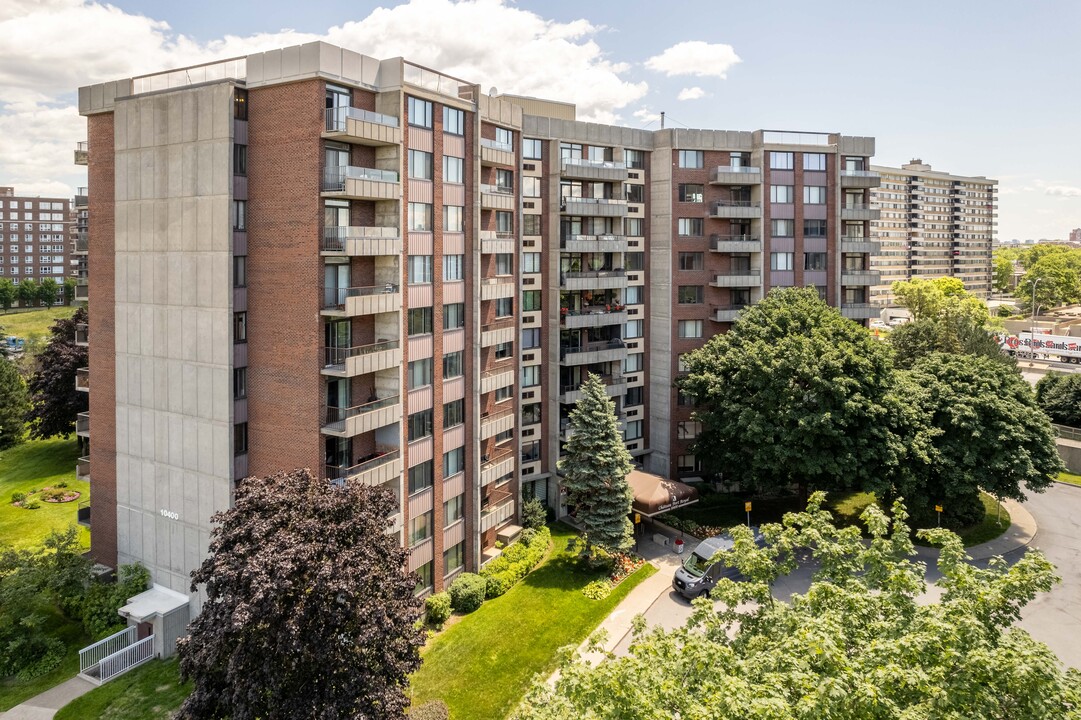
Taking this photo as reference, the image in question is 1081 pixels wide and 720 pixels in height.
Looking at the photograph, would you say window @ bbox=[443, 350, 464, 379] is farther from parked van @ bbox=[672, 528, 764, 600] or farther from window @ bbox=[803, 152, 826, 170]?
window @ bbox=[803, 152, 826, 170]

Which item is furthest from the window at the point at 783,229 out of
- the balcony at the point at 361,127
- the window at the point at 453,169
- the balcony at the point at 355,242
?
the balcony at the point at 355,242

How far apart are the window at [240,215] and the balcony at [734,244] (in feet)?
106

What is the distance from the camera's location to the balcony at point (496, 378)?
36.9 m

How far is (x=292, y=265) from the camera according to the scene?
92.0ft

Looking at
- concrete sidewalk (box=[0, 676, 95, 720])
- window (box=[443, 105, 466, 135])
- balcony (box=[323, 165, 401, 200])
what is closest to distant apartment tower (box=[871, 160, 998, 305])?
window (box=[443, 105, 466, 135])

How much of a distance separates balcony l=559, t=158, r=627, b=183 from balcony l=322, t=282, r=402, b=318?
18.2 metres

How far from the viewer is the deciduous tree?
63.3 ft

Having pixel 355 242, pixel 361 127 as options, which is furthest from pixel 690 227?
pixel 355 242

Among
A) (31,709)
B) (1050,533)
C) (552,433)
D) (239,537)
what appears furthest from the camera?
(552,433)

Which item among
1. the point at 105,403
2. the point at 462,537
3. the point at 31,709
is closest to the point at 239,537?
the point at 31,709

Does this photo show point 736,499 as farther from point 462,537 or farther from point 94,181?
point 94,181

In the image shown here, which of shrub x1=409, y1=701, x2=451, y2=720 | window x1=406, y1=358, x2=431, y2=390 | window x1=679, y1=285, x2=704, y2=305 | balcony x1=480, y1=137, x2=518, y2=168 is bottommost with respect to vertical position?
shrub x1=409, y1=701, x2=451, y2=720

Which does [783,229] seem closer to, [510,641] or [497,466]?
[497,466]

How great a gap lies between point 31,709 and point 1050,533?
52.0 metres
